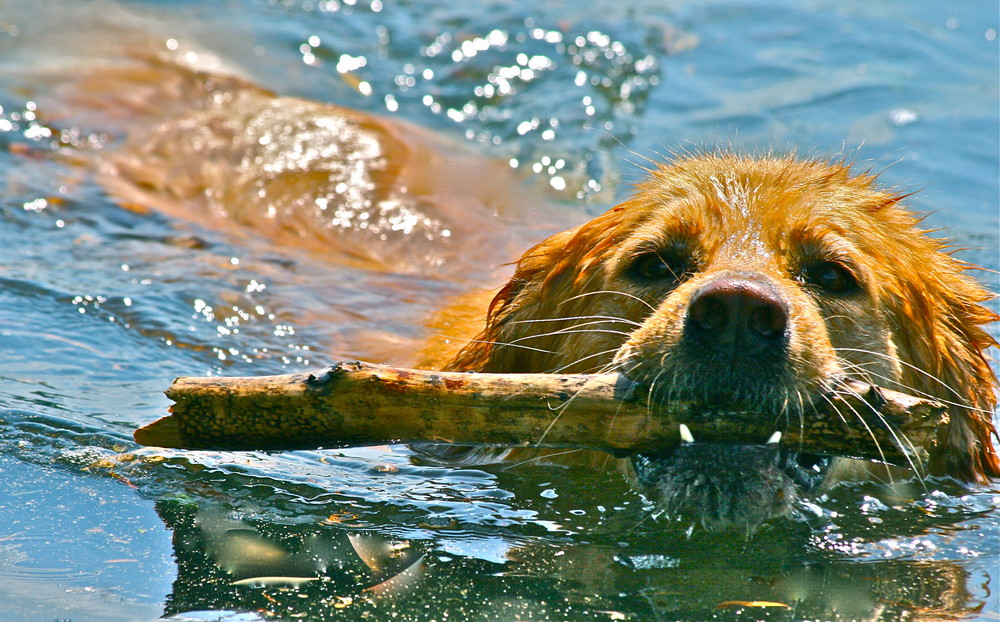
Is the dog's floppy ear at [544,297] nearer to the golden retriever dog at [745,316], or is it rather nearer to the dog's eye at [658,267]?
the golden retriever dog at [745,316]

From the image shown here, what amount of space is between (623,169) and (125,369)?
481 centimetres

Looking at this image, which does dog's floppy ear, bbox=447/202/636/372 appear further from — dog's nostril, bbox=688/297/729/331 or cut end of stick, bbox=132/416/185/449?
cut end of stick, bbox=132/416/185/449

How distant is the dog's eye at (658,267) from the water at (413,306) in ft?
2.82

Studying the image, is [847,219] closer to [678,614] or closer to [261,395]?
[678,614]

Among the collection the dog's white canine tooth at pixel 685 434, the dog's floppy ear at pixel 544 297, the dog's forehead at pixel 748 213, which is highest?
the dog's forehead at pixel 748 213

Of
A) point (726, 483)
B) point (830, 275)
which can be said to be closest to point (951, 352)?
point (830, 275)

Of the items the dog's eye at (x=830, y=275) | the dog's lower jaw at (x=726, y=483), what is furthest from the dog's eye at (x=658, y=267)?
the dog's lower jaw at (x=726, y=483)

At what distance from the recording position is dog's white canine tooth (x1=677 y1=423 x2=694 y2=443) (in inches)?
144

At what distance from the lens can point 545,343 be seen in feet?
16.1

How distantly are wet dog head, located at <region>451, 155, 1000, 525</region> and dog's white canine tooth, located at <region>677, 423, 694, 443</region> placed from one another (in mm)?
94

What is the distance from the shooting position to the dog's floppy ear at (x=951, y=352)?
178 inches

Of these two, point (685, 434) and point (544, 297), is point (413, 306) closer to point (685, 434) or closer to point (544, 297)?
point (544, 297)

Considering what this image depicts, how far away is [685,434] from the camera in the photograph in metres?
3.67

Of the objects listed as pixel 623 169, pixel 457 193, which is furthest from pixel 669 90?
pixel 457 193
